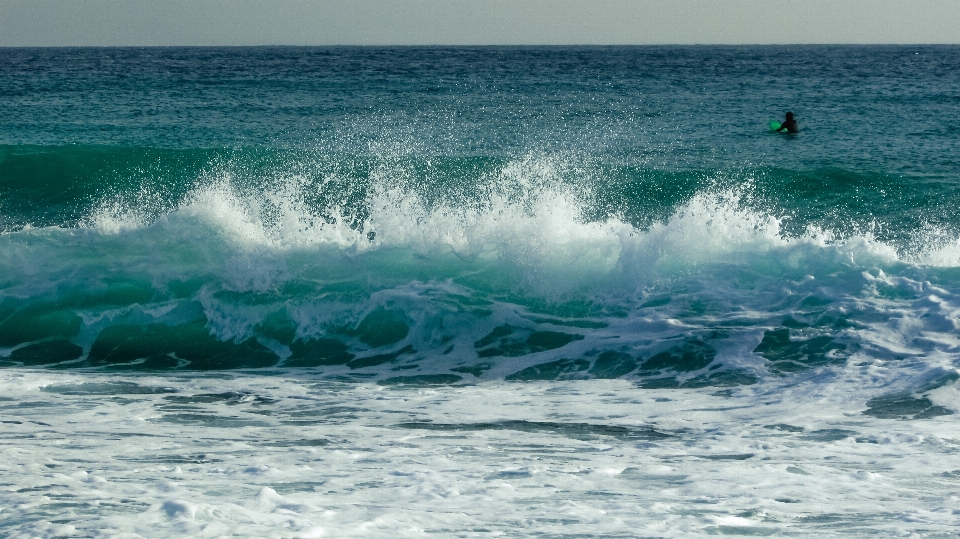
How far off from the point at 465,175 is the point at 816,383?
1044 cm

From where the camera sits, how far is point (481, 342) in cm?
941

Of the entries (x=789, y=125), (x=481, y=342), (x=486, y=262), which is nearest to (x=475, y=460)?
(x=481, y=342)

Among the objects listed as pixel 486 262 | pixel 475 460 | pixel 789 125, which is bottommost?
pixel 475 460

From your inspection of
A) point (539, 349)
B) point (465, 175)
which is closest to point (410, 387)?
point (539, 349)

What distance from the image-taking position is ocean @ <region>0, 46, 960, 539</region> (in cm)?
511

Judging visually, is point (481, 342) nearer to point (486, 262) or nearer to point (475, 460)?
point (486, 262)

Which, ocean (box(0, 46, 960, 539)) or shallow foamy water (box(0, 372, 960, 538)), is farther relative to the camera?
ocean (box(0, 46, 960, 539))

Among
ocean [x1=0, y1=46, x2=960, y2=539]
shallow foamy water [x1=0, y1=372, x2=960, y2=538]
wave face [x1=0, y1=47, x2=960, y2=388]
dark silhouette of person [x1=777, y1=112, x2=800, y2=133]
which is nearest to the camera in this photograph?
shallow foamy water [x1=0, y1=372, x2=960, y2=538]

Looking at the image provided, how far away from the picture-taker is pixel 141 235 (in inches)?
471

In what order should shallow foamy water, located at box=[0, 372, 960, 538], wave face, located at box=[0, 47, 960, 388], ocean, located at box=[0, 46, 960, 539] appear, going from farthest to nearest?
wave face, located at box=[0, 47, 960, 388] → ocean, located at box=[0, 46, 960, 539] → shallow foamy water, located at box=[0, 372, 960, 538]

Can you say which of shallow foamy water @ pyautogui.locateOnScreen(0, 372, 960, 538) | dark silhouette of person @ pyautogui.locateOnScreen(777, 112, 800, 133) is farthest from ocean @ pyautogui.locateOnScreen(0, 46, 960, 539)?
dark silhouette of person @ pyautogui.locateOnScreen(777, 112, 800, 133)

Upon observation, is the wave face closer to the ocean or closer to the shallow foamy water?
the ocean

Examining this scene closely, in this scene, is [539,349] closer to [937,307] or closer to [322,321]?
[322,321]

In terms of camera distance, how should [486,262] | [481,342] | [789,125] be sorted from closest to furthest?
1. [481,342]
2. [486,262]
3. [789,125]
